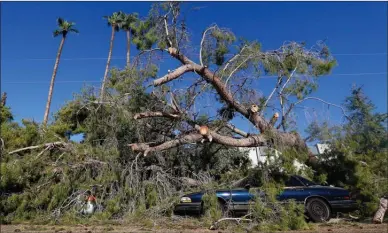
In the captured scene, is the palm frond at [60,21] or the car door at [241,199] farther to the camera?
the palm frond at [60,21]

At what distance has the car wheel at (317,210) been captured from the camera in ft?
24.4

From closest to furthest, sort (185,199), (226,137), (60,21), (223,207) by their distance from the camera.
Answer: (223,207) < (185,199) < (226,137) < (60,21)

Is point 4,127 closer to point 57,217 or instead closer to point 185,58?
point 57,217

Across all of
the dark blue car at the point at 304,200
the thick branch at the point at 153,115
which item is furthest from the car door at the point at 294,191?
the thick branch at the point at 153,115

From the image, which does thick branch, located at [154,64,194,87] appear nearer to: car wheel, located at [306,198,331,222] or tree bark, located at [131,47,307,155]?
tree bark, located at [131,47,307,155]

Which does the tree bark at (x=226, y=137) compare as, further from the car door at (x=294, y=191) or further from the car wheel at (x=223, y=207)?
the car wheel at (x=223, y=207)

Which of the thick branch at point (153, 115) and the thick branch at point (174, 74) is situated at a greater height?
the thick branch at point (174, 74)

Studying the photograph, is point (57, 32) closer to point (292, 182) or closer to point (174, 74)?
point (174, 74)

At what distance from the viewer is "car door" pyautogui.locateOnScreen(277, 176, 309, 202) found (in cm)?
751

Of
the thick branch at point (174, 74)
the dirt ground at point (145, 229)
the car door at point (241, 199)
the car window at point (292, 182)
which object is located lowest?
the dirt ground at point (145, 229)

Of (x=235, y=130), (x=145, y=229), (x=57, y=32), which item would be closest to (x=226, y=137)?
(x=235, y=130)

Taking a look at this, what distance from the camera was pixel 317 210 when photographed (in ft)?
24.8

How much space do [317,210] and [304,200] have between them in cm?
42

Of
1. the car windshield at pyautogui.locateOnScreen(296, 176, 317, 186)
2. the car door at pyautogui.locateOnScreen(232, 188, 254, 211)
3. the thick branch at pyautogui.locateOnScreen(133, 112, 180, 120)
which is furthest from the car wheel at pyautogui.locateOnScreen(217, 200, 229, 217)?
the thick branch at pyautogui.locateOnScreen(133, 112, 180, 120)
